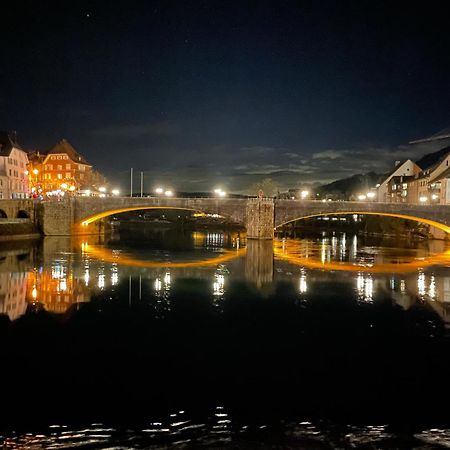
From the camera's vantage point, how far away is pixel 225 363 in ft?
51.0

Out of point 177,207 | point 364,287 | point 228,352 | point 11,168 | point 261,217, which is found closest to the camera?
point 228,352

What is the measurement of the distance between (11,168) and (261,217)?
45.5 meters

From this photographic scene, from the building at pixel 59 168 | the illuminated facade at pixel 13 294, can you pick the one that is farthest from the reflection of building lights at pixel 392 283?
the building at pixel 59 168

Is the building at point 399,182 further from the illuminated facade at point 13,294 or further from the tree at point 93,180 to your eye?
the illuminated facade at point 13,294

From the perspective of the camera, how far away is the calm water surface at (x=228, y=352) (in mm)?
10826

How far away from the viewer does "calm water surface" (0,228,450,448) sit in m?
10.8

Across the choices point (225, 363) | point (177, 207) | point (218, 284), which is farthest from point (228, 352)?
point (177, 207)

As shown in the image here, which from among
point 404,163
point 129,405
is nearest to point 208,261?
point 129,405

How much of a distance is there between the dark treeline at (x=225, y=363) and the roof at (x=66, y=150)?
8814cm

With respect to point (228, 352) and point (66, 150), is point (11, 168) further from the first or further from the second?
point (228, 352)

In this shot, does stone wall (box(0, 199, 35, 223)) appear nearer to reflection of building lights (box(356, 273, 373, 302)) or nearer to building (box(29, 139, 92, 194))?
building (box(29, 139, 92, 194))

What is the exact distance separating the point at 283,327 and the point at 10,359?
37.3 ft

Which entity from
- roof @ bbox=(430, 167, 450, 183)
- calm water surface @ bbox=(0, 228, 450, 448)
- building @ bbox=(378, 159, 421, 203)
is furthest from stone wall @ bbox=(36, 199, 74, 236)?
building @ bbox=(378, 159, 421, 203)

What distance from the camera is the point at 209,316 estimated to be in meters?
22.5
